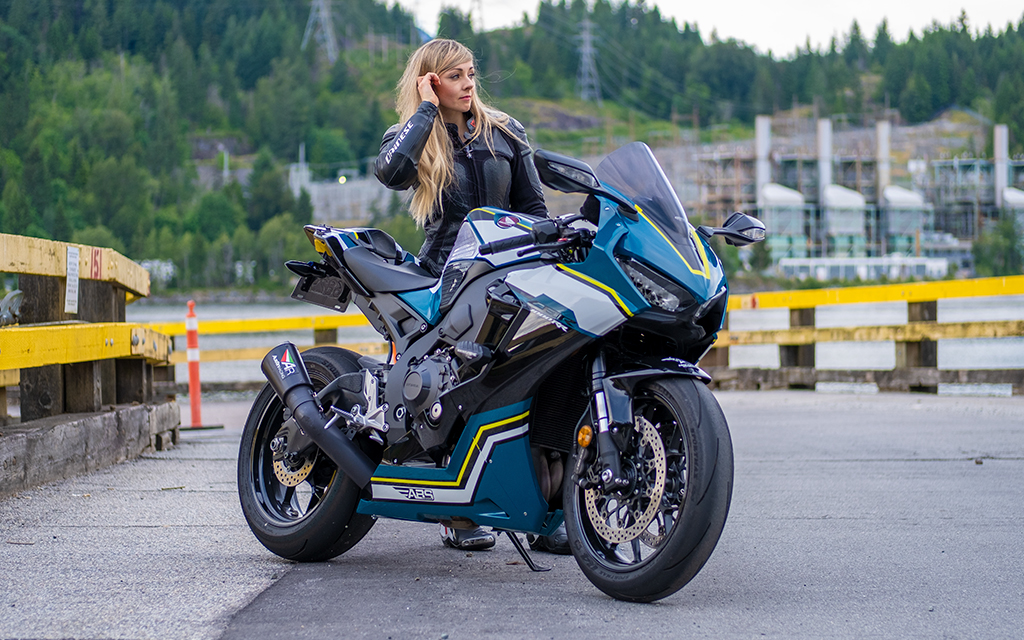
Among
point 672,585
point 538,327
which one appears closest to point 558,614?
point 672,585

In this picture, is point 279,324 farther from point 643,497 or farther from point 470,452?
point 643,497

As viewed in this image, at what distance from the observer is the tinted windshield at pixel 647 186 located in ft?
9.32

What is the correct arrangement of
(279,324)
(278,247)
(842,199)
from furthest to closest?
(278,247) → (842,199) → (279,324)

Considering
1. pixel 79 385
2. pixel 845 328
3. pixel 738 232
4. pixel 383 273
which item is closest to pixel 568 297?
pixel 738 232

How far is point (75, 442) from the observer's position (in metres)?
5.11

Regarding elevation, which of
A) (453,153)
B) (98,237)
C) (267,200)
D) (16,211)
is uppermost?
(267,200)

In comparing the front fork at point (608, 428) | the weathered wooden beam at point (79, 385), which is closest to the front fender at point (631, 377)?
the front fork at point (608, 428)

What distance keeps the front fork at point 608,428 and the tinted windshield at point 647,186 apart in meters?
0.42

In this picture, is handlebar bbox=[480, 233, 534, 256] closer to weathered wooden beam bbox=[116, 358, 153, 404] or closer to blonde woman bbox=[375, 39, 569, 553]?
blonde woman bbox=[375, 39, 569, 553]

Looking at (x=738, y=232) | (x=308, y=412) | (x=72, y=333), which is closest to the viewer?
(x=738, y=232)

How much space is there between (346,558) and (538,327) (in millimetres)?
1200

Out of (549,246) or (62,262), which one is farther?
(62,262)

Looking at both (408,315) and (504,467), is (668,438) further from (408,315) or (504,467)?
(408,315)

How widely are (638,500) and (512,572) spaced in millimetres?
687
